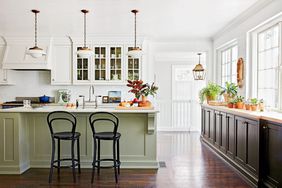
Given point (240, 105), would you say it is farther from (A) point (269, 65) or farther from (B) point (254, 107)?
(A) point (269, 65)

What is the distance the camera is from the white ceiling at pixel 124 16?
425 centimetres

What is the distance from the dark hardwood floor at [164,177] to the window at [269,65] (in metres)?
1.36

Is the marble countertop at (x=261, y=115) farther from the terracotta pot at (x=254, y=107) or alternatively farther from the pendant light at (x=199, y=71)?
the pendant light at (x=199, y=71)

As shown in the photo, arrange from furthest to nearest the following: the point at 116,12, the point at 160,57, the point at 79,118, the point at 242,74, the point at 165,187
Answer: the point at 160,57
the point at 242,74
the point at 116,12
the point at 79,118
the point at 165,187

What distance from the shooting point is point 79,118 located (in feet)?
14.5

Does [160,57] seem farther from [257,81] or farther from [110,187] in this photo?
[110,187]

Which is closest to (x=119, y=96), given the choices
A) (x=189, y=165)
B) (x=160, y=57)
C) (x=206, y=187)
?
(x=160, y=57)

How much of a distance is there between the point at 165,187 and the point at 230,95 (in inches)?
102

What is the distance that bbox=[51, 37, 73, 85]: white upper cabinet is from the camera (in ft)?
22.0

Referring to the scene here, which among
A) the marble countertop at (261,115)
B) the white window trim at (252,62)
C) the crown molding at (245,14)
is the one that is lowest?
the marble countertop at (261,115)

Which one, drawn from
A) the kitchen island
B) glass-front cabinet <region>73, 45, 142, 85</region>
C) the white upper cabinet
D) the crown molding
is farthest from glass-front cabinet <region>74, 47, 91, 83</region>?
the crown molding

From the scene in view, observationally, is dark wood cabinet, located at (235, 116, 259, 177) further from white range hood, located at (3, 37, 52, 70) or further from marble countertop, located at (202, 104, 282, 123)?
white range hood, located at (3, 37, 52, 70)

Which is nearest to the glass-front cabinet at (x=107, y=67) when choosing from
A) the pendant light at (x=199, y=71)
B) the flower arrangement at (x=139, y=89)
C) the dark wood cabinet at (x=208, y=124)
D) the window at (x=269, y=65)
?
the pendant light at (x=199, y=71)

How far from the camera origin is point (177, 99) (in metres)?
8.76
